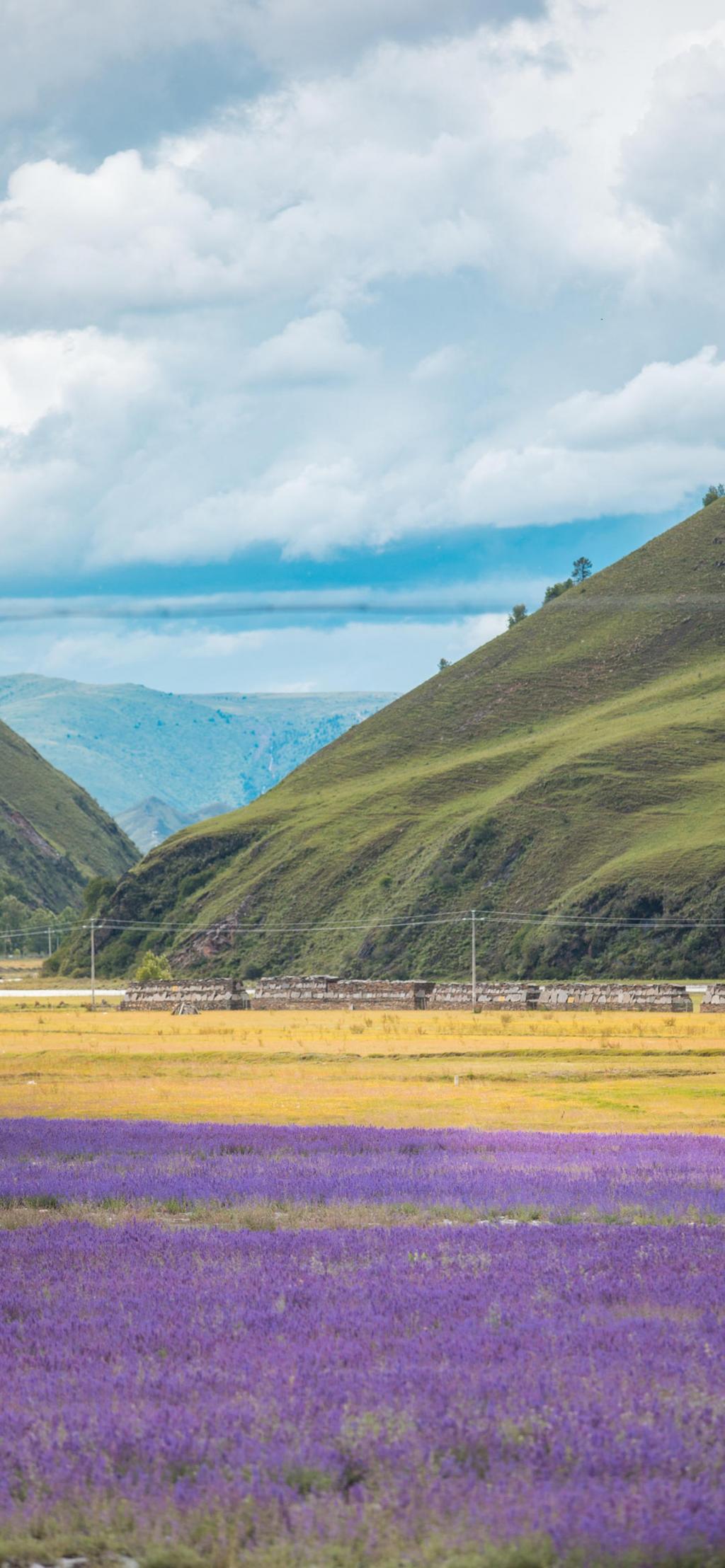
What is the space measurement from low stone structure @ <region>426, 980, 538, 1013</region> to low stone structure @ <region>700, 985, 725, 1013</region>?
10.8m

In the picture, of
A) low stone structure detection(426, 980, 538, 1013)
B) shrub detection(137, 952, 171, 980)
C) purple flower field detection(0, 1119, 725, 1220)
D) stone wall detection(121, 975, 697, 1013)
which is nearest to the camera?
purple flower field detection(0, 1119, 725, 1220)

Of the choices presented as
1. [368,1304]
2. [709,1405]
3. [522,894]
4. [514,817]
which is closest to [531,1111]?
[368,1304]

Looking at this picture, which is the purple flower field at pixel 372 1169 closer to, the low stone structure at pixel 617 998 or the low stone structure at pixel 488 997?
the low stone structure at pixel 617 998

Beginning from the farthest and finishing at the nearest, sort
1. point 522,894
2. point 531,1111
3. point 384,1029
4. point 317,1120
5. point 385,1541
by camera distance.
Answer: point 522,894 < point 384,1029 < point 531,1111 < point 317,1120 < point 385,1541

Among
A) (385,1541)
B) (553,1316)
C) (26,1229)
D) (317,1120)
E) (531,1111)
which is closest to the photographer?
(385,1541)

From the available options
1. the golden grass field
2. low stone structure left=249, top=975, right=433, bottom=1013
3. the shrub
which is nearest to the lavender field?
the golden grass field

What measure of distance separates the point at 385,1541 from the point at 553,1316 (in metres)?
4.36

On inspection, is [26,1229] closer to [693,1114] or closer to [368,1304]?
[368,1304]

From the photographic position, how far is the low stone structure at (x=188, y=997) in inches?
3880

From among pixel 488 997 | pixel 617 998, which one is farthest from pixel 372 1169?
pixel 488 997

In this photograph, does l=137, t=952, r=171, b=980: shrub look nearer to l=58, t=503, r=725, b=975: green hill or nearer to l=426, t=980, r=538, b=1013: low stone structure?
l=58, t=503, r=725, b=975: green hill

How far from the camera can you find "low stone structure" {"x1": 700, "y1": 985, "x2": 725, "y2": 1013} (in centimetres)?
8562

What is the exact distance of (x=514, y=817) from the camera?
171 m

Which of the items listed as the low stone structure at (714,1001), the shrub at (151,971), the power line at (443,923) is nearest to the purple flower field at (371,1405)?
the low stone structure at (714,1001)
